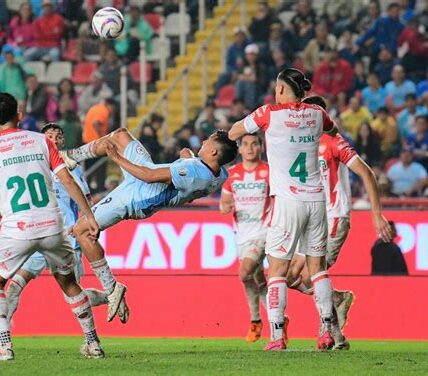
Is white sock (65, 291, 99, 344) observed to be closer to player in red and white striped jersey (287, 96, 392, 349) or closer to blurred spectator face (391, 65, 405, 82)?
player in red and white striped jersey (287, 96, 392, 349)

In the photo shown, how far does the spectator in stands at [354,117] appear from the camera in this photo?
22.9m

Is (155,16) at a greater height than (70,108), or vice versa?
(155,16)

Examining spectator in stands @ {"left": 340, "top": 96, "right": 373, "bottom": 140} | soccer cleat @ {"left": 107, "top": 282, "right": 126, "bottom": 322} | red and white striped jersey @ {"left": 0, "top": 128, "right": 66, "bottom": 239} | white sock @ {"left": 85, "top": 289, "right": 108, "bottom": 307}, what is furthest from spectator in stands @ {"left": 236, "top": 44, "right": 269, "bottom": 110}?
red and white striped jersey @ {"left": 0, "top": 128, "right": 66, "bottom": 239}

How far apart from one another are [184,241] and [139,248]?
65cm

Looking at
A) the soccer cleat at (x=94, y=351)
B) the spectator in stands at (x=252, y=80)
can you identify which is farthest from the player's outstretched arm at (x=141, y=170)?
the spectator in stands at (x=252, y=80)

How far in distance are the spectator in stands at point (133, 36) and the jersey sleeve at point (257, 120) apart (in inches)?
550

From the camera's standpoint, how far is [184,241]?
1945 cm

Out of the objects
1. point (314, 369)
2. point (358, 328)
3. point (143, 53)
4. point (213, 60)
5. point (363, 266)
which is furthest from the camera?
point (213, 60)

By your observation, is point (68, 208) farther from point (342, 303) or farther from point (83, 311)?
point (83, 311)

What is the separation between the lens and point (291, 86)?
12258 millimetres

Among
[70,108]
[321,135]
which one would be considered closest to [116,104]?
[70,108]

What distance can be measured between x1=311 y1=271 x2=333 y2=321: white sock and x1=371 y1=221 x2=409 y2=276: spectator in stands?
578cm

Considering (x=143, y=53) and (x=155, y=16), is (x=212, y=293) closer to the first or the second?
(x=143, y=53)

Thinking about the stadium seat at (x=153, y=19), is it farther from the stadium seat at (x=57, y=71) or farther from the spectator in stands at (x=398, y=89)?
the spectator in stands at (x=398, y=89)
